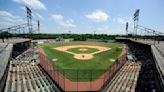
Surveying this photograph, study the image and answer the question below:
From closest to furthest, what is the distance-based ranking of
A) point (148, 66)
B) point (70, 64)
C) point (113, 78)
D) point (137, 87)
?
point (137, 87) → point (113, 78) → point (148, 66) → point (70, 64)

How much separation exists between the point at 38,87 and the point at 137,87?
16.2 meters

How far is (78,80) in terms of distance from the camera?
34.9m

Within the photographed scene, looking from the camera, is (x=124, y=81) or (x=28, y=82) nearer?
(x=28, y=82)

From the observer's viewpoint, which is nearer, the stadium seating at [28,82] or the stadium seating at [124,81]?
the stadium seating at [28,82]

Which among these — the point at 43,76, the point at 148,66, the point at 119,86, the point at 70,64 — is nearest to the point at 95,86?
the point at 119,86

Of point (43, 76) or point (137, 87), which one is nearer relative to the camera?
point (137, 87)

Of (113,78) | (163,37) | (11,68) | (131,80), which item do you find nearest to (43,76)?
(11,68)

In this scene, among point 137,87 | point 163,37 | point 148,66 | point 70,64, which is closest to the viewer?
point 137,87

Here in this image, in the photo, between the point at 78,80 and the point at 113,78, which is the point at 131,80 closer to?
the point at 113,78

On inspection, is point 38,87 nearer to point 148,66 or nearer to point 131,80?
point 131,80

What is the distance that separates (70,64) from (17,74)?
55.6ft

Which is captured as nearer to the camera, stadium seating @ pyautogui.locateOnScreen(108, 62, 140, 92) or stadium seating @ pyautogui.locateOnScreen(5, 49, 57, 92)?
stadium seating @ pyautogui.locateOnScreen(5, 49, 57, 92)

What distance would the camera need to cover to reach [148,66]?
4212cm

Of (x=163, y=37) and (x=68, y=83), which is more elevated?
(x=163, y=37)
